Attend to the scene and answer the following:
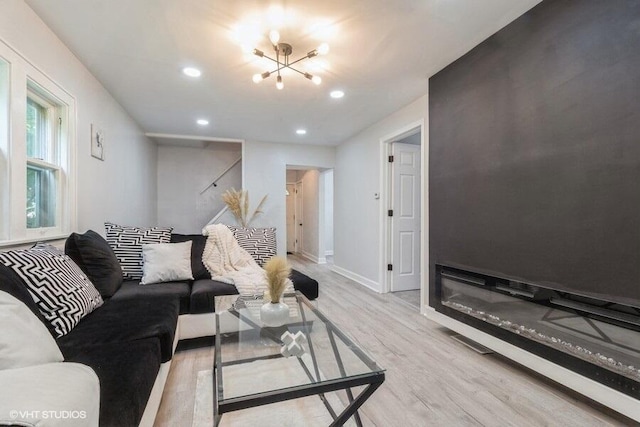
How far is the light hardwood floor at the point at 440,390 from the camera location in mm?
1533

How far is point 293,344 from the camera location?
1.64m

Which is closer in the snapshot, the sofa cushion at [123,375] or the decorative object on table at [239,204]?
the sofa cushion at [123,375]

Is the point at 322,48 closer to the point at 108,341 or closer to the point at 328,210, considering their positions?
the point at 108,341

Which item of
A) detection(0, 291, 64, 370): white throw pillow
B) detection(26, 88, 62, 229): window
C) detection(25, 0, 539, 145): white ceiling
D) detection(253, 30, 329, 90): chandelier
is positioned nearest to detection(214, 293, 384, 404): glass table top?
detection(0, 291, 64, 370): white throw pillow

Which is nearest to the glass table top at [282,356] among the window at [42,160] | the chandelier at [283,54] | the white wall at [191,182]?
the window at [42,160]

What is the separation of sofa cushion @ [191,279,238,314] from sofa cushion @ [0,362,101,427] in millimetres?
1365

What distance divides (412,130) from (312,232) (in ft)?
13.1

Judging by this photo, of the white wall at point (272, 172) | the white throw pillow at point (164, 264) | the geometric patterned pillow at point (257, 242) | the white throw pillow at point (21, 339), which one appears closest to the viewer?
the white throw pillow at point (21, 339)

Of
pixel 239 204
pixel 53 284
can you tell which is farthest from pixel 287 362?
pixel 239 204

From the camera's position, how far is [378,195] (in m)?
4.11

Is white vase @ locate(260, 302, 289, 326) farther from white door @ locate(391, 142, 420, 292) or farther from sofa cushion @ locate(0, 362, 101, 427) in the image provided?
white door @ locate(391, 142, 420, 292)

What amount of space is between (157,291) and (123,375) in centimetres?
125

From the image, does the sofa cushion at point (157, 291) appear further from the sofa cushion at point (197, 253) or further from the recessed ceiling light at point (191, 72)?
the recessed ceiling light at point (191, 72)

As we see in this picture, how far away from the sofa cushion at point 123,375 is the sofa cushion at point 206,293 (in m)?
0.83
